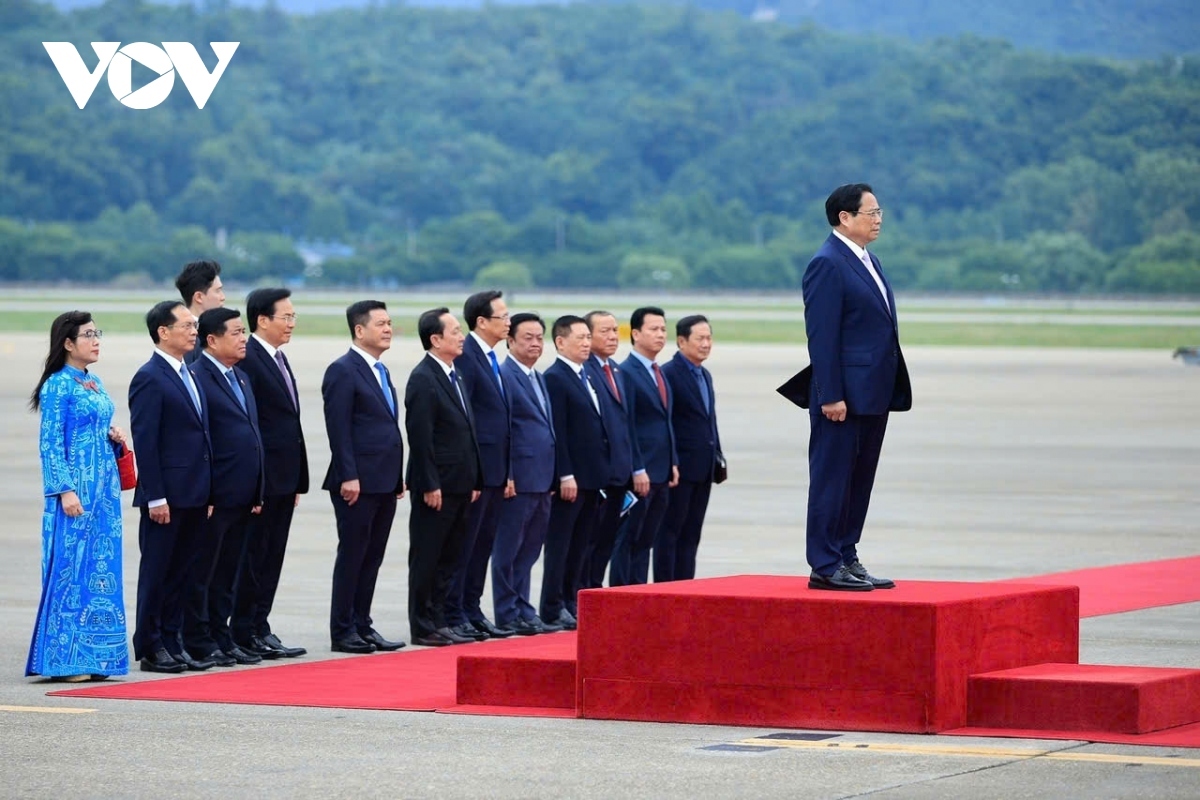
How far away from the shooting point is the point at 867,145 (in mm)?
174500

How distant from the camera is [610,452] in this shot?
490 inches

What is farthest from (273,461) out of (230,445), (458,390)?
(458,390)

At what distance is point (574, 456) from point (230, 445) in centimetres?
246

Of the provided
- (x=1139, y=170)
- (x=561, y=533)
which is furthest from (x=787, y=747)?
(x=1139, y=170)

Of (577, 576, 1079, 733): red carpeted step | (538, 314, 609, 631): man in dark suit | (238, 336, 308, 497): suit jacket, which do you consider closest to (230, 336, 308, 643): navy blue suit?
A: (238, 336, 308, 497): suit jacket

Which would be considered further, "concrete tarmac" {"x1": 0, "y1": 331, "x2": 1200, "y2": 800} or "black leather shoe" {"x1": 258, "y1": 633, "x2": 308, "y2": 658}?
"black leather shoe" {"x1": 258, "y1": 633, "x2": 308, "y2": 658}

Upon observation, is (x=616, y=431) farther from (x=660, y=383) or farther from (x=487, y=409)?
(x=487, y=409)

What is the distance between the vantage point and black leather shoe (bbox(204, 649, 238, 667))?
10.5 metres

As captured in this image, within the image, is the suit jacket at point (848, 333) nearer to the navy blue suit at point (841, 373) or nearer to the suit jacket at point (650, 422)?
the navy blue suit at point (841, 373)

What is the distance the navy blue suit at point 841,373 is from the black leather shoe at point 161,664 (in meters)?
3.31

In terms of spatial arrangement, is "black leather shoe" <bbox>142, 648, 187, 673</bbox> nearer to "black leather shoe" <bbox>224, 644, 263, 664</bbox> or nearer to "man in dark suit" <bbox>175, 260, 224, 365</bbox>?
"black leather shoe" <bbox>224, 644, 263, 664</bbox>

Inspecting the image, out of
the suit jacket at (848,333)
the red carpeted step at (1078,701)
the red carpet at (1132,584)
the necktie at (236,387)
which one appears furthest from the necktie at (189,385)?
the red carpet at (1132,584)

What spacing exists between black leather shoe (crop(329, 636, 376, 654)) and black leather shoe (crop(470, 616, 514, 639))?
807 millimetres

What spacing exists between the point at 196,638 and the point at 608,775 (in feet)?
12.8
